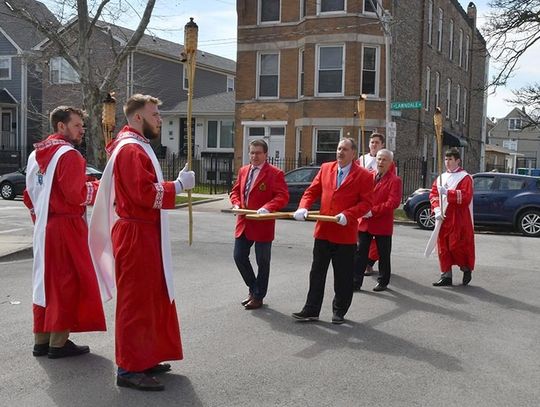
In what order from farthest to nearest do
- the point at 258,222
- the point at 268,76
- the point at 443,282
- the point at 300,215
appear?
the point at 268,76 < the point at 443,282 < the point at 258,222 < the point at 300,215

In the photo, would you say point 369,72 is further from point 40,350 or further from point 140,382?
point 140,382

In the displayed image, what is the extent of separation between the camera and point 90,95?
21.7m

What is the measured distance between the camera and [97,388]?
15.0 ft

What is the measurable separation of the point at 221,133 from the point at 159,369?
29.8 metres

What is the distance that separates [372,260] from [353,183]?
3.03 meters

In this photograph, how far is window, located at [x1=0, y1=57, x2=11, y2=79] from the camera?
1497 inches

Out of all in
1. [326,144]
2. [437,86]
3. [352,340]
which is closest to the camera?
[352,340]

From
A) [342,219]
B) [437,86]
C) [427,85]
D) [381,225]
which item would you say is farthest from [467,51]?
[342,219]

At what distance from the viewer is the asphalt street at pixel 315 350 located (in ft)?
15.0

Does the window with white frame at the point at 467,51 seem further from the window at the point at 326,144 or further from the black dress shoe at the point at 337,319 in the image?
the black dress shoe at the point at 337,319

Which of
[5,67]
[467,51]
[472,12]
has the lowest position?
[5,67]

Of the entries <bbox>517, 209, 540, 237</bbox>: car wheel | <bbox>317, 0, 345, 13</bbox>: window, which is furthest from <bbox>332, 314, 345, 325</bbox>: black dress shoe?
<bbox>317, 0, 345, 13</bbox>: window

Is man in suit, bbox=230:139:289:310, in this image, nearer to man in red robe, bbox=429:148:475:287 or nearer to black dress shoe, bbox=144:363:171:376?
black dress shoe, bbox=144:363:171:376

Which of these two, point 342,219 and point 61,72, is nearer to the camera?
point 342,219
